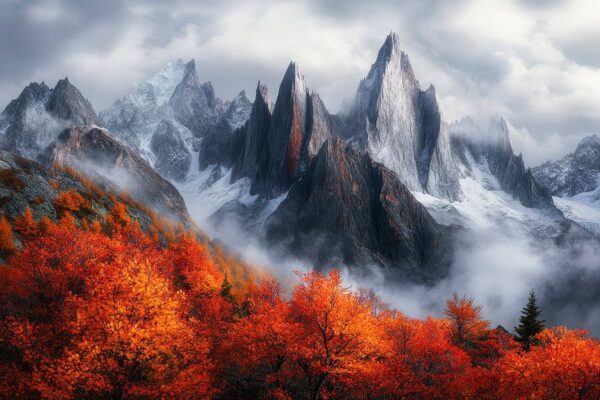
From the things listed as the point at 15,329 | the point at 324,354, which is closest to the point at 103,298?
the point at 15,329

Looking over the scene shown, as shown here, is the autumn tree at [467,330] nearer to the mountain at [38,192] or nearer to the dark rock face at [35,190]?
the mountain at [38,192]

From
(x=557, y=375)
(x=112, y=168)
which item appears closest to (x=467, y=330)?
(x=557, y=375)

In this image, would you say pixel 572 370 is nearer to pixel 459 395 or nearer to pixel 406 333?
pixel 459 395

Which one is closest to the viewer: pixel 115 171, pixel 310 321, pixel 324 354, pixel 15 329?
pixel 15 329

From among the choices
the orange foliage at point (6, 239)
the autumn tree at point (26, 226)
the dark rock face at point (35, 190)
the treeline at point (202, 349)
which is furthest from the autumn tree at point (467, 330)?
the dark rock face at point (35, 190)

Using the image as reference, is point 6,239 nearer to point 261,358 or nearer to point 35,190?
point 35,190
